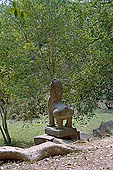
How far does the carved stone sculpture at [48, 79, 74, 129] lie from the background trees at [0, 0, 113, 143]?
1368 millimetres

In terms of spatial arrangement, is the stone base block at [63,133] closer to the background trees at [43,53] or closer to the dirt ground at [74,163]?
the background trees at [43,53]

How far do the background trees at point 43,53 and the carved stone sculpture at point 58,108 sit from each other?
1368 mm

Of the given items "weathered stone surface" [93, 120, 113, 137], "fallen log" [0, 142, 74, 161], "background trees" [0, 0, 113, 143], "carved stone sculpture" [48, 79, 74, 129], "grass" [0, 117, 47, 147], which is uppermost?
"background trees" [0, 0, 113, 143]

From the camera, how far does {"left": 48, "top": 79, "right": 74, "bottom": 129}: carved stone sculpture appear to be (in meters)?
5.20

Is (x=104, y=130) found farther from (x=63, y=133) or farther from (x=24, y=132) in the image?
(x=24, y=132)

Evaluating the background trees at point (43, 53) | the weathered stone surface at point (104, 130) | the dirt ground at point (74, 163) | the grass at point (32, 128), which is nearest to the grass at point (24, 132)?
the grass at point (32, 128)

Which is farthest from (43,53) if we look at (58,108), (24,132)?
(24,132)

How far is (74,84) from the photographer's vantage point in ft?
24.0

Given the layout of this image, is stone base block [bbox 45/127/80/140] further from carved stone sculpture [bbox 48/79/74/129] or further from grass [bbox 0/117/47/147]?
grass [bbox 0/117/47/147]

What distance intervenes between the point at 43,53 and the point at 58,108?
10.2 ft

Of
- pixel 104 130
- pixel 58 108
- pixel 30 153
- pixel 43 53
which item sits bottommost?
pixel 104 130

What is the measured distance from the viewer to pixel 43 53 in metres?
7.98

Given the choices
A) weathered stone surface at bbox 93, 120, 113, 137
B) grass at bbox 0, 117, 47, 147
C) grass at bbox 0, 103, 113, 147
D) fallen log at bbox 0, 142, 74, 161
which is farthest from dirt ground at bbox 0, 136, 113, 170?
grass at bbox 0, 103, 113, 147

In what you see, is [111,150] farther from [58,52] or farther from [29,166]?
[58,52]
